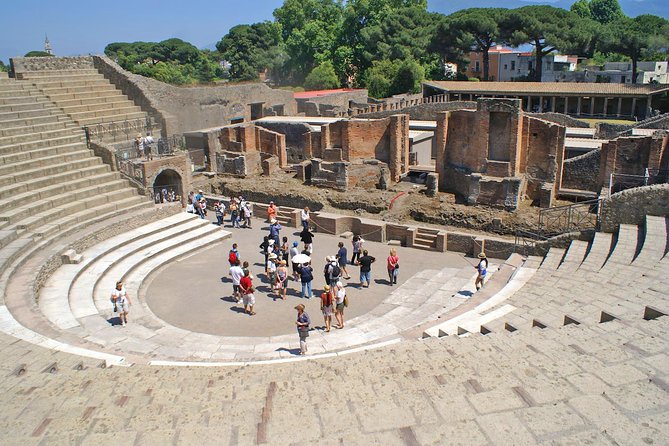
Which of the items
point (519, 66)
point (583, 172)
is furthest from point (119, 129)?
point (519, 66)

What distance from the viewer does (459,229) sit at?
62.4 feet

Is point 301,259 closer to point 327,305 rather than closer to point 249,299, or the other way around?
point 249,299

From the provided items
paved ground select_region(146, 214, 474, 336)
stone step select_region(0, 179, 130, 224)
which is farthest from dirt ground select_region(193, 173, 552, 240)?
stone step select_region(0, 179, 130, 224)

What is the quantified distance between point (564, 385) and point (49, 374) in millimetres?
6863

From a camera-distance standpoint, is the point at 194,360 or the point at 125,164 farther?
the point at 125,164

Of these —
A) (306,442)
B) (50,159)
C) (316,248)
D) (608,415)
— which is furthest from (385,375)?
(50,159)

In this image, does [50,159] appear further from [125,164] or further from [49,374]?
[49,374]

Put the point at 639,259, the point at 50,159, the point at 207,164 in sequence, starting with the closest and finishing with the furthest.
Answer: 1. the point at 639,259
2. the point at 50,159
3. the point at 207,164

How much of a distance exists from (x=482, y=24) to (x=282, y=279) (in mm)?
41735

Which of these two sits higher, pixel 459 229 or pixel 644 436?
pixel 644 436

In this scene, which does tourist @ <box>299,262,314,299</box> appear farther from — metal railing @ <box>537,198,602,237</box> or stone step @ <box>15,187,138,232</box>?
metal railing @ <box>537,198,602,237</box>

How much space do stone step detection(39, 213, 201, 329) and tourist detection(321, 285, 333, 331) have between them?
496 centimetres

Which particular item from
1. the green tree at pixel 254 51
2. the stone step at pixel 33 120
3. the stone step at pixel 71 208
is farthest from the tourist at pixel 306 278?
the green tree at pixel 254 51

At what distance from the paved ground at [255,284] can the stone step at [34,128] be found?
7.37 metres
